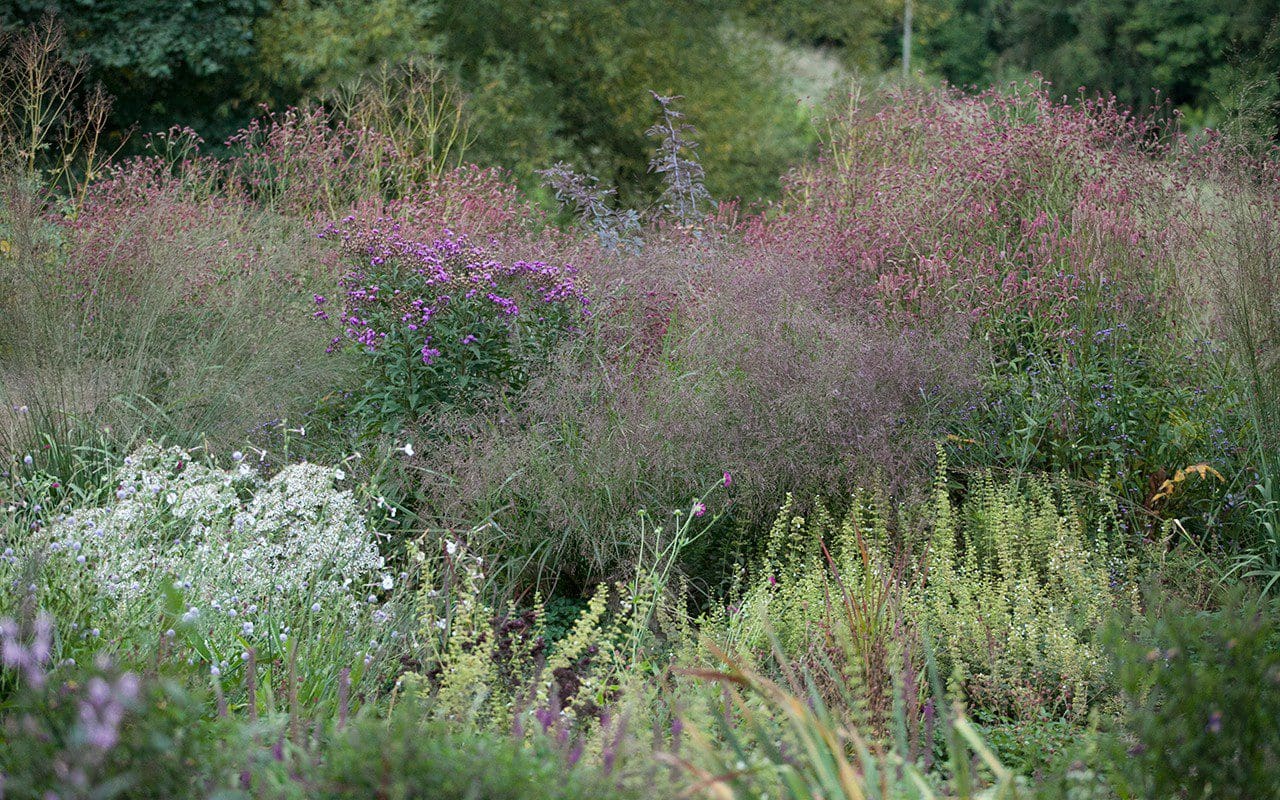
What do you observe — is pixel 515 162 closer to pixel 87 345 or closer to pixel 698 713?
pixel 87 345

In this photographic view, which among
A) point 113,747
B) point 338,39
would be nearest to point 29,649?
point 113,747

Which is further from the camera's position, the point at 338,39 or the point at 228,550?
the point at 338,39

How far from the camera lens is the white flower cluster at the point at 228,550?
3330 mm

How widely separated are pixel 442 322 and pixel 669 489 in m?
1.30

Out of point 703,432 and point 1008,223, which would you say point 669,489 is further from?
point 1008,223

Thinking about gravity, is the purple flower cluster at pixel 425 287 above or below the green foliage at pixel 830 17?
below

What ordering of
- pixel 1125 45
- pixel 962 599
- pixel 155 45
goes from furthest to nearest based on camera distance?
pixel 1125 45 < pixel 155 45 < pixel 962 599

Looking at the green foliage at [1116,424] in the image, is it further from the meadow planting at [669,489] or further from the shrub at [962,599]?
the shrub at [962,599]

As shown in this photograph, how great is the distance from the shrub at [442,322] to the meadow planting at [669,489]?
21 millimetres

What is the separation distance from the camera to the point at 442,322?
16.3ft

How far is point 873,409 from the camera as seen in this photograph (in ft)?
14.9

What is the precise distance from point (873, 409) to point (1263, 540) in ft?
5.21

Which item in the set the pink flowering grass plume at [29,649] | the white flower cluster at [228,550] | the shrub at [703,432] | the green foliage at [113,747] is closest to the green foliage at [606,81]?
the shrub at [703,432]

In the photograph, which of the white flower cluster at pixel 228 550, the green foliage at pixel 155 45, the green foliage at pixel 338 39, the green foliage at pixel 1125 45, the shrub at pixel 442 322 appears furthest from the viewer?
the green foliage at pixel 1125 45
